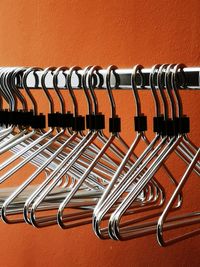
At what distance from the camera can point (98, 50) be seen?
1784mm

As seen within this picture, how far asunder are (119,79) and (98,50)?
704mm

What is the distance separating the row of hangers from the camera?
3.05 feet

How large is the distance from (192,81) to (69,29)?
0.95 m

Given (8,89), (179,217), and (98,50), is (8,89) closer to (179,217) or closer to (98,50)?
(179,217)

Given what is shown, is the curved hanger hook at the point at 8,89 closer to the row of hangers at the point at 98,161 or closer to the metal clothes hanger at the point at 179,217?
the row of hangers at the point at 98,161

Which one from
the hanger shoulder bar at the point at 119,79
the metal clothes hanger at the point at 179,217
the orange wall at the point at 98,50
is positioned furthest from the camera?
the orange wall at the point at 98,50

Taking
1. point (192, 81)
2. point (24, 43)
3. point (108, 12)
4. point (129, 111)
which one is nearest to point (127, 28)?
point (108, 12)

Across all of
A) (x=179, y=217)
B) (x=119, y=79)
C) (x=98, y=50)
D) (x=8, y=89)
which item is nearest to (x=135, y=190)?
(x=179, y=217)

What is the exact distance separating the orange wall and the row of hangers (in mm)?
439

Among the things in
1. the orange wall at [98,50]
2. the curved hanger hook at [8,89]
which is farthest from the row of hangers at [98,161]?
the orange wall at [98,50]

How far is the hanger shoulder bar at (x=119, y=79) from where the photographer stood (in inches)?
38.7

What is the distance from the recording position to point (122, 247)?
70.2 inches

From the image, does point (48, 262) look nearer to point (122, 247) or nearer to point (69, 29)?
point (122, 247)

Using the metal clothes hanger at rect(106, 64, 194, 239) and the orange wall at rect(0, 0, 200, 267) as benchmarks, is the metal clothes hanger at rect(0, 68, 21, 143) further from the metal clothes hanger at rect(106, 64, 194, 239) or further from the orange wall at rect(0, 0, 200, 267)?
the orange wall at rect(0, 0, 200, 267)
